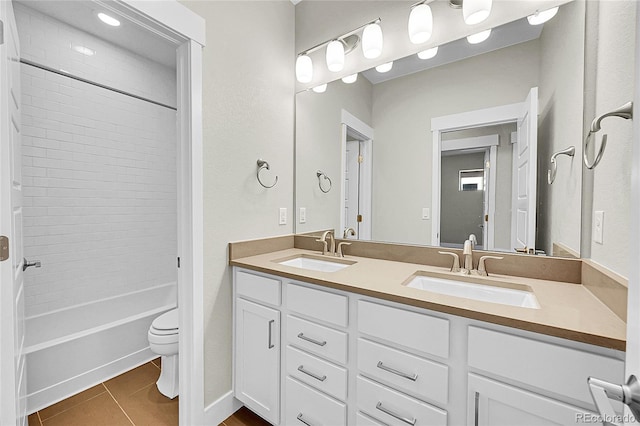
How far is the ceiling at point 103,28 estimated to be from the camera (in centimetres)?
177

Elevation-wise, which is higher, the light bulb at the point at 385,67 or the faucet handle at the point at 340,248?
the light bulb at the point at 385,67

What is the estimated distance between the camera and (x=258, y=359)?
1483 mm

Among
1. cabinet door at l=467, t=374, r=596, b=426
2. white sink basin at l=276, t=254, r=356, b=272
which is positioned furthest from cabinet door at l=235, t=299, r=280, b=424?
cabinet door at l=467, t=374, r=596, b=426

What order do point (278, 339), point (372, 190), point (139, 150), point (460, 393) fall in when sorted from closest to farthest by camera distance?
point (460, 393)
point (278, 339)
point (372, 190)
point (139, 150)

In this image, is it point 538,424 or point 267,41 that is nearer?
point 538,424

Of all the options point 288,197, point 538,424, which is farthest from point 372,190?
point 538,424

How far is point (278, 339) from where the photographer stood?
138 centimetres

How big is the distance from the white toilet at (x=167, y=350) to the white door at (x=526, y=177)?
2.07 meters

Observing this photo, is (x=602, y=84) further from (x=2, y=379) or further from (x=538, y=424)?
(x=2, y=379)

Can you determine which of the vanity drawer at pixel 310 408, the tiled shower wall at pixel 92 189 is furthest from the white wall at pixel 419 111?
the tiled shower wall at pixel 92 189

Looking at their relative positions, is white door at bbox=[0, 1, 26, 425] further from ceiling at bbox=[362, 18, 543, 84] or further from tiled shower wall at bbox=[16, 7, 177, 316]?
ceiling at bbox=[362, 18, 543, 84]

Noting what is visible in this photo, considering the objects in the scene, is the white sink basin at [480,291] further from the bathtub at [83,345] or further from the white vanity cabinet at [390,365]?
the bathtub at [83,345]

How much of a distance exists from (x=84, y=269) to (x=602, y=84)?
3.11 m

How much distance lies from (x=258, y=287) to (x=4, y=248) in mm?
957
